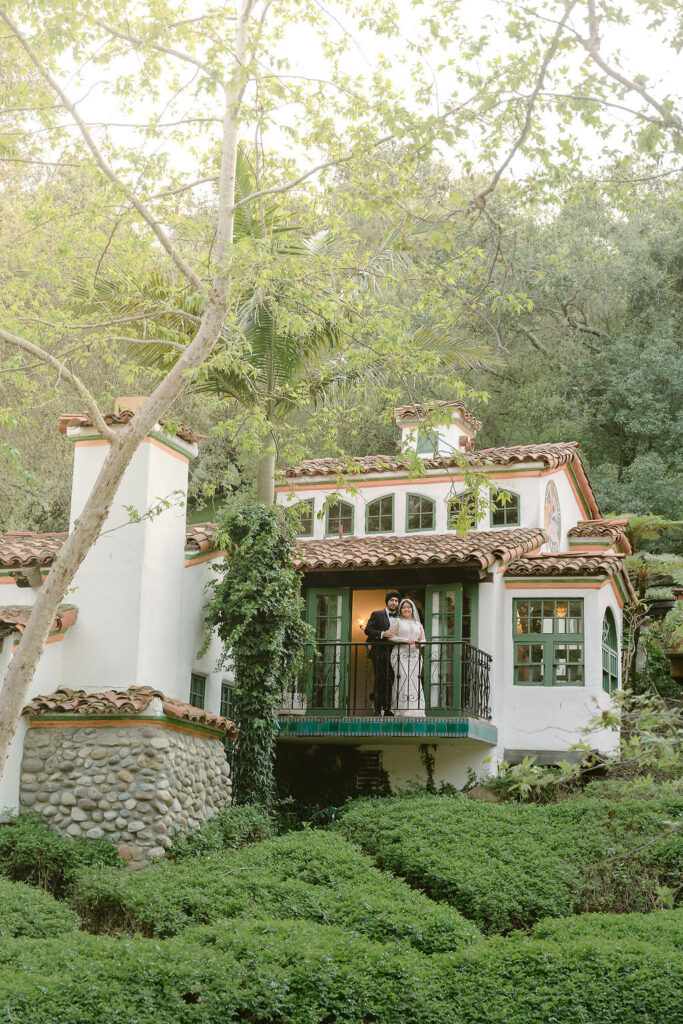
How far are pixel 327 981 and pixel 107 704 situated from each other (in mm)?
5430

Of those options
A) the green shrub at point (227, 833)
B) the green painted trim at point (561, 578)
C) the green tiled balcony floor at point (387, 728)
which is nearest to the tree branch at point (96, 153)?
the green shrub at point (227, 833)

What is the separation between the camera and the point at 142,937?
1045cm

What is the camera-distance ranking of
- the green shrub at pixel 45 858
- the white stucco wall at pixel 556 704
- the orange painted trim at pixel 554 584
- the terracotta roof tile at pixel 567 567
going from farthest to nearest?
the orange painted trim at pixel 554 584 → the terracotta roof tile at pixel 567 567 → the white stucco wall at pixel 556 704 → the green shrub at pixel 45 858

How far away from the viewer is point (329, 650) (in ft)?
59.9

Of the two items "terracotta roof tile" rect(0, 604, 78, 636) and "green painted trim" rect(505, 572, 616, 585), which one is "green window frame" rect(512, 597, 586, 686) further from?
"terracotta roof tile" rect(0, 604, 78, 636)

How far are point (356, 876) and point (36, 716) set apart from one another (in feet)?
15.2

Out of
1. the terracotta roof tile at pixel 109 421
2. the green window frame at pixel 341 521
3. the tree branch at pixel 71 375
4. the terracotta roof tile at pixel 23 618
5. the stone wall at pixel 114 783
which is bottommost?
the stone wall at pixel 114 783

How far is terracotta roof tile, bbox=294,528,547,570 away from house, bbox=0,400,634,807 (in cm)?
4

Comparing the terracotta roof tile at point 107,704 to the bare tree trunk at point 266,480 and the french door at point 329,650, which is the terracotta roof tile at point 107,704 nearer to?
the french door at point 329,650

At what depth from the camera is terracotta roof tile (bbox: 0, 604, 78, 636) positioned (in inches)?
522

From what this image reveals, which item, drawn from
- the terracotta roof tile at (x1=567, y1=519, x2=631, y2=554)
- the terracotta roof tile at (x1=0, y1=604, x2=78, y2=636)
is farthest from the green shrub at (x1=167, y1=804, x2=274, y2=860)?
the terracotta roof tile at (x1=567, y1=519, x2=631, y2=554)

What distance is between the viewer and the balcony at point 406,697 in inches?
653

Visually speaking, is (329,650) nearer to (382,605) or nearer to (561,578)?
(382,605)

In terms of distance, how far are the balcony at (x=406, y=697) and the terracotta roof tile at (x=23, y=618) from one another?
385cm
